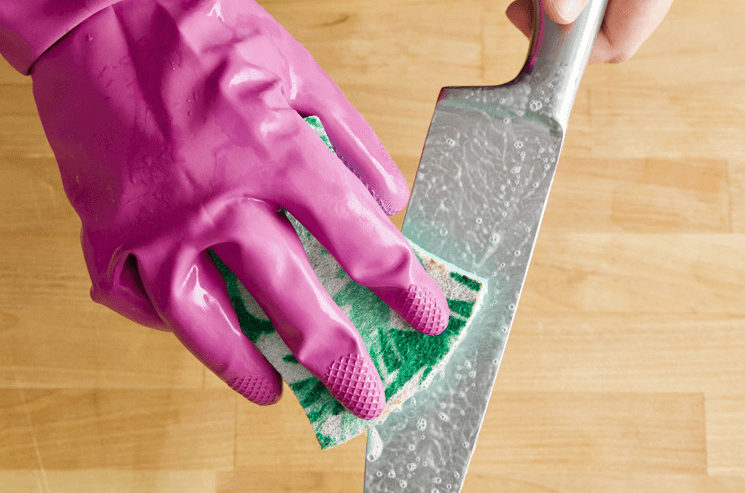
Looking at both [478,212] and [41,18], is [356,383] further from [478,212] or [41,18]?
[41,18]

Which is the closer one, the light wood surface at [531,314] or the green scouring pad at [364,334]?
the green scouring pad at [364,334]

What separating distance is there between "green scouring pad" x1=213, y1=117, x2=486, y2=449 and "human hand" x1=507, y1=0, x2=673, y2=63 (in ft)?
0.53

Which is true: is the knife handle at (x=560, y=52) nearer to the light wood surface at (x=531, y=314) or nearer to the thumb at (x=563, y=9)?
the thumb at (x=563, y=9)

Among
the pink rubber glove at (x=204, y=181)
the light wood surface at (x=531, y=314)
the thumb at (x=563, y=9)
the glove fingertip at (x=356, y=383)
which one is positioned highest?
the thumb at (x=563, y=9)

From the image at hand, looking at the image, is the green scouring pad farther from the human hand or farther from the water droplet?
the human hand

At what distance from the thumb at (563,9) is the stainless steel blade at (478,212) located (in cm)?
1

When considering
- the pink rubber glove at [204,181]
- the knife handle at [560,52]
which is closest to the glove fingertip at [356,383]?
the pink rubber glove at [204,181]

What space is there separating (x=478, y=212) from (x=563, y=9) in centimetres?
12

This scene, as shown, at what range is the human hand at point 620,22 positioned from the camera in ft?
1.46

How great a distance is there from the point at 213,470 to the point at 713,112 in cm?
52

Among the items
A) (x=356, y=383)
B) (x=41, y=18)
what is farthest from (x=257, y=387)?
(x=41, y=18)

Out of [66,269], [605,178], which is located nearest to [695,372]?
[605,178]

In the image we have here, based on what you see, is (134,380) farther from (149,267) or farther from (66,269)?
→ (149,267)

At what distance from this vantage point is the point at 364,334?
1.36ft
